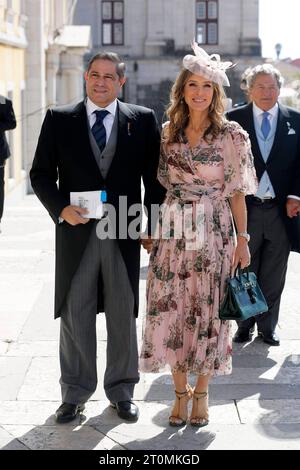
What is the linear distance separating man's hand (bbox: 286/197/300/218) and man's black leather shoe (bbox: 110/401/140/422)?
210cm

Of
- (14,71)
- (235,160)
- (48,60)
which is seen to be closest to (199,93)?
(235,160)

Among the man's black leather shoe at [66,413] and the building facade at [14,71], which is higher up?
the building facade at [14,71]

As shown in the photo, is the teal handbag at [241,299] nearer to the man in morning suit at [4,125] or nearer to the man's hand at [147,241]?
the man's hand at [147,241]

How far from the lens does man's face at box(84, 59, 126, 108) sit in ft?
16.0

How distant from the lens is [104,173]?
4941 millimetres

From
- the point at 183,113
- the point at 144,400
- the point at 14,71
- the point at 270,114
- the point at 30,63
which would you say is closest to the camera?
the point at 183,113

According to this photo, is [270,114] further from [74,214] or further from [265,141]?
[74,214]

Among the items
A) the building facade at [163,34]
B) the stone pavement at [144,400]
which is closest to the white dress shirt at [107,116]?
the stone pavement at [144,400]

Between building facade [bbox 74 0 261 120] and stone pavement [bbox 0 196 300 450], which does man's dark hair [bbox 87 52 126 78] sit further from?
building facade [bbox 74 0 261 120]

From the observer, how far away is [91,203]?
4.87m

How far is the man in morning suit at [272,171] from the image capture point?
259 inches

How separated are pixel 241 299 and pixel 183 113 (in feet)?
3.23

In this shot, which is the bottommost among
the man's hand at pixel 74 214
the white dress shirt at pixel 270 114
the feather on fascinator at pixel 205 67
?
the man's hand at pixel 74 214
